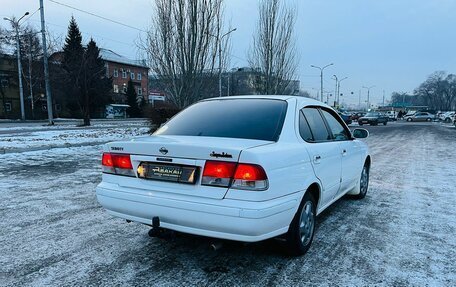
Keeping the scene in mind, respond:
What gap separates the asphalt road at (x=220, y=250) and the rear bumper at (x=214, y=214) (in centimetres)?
27

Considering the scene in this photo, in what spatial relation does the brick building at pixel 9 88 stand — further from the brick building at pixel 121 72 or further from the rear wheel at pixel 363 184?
the rear wheel at pixel 363 184

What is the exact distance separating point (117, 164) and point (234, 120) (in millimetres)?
1244

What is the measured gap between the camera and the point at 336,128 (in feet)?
15.3

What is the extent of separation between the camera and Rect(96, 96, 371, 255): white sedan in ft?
8.96

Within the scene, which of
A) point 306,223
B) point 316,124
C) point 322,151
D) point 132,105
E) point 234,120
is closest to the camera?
point 306,223

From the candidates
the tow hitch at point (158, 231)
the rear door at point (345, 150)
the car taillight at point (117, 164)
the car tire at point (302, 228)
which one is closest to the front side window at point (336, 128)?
the rear door at point (345, 150)

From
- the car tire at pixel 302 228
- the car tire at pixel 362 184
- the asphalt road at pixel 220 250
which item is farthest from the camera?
the car tire at pixel 362 184

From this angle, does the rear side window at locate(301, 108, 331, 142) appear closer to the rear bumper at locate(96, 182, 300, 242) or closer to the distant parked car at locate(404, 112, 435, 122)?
Answer: the rear bumper at locate(96, 182, 300, 242)

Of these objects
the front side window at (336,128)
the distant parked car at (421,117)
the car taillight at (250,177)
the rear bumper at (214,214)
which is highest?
the front side window at (336,128)

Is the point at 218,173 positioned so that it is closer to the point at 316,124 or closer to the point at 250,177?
the point at 250,177

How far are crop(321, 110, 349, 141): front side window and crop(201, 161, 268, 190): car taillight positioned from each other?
2005mm

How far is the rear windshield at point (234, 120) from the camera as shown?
3334 mm

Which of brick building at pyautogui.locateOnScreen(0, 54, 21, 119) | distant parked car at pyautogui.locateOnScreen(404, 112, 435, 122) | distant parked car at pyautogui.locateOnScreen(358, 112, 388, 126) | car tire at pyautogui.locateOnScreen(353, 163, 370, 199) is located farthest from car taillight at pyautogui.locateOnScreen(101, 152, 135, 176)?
distant parked car at pyautogui.locateOnScreen(404, 112, 435, 122)

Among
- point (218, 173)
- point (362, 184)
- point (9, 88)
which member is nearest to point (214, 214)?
point (218, 173)
